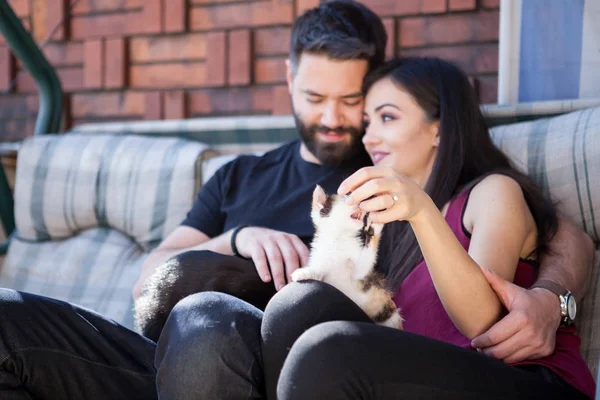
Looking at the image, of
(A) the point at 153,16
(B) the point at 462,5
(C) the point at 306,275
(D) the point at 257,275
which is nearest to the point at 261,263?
(D) the point at 257,275

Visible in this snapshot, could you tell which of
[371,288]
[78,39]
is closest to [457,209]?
[371,288]

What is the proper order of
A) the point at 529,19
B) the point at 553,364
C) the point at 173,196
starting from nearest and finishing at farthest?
the point at 553,364 < the point at 529,19 < the point at 173,196

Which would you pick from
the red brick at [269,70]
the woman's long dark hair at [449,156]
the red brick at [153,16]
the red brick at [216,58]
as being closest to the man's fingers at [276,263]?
the woman's long dark hair at [449,156]

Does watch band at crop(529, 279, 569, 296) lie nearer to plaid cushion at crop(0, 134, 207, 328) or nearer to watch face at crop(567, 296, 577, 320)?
watch face at crop(567, 296, 577, 320)

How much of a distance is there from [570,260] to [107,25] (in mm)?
2861

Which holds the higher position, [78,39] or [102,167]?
[78,39]

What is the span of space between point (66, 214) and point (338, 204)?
1.73 meters

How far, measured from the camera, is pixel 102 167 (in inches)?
114

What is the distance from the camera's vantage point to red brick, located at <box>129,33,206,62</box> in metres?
3.74

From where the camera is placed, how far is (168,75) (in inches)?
150

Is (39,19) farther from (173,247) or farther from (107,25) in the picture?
(173,247)

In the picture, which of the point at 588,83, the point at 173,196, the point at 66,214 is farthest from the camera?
the point at 66,214

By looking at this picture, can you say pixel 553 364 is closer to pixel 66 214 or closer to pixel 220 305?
pixel 220 305

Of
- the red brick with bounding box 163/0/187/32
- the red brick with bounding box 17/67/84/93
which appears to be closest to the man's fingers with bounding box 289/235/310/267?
the red brick with bounding box 163/0/187/32
